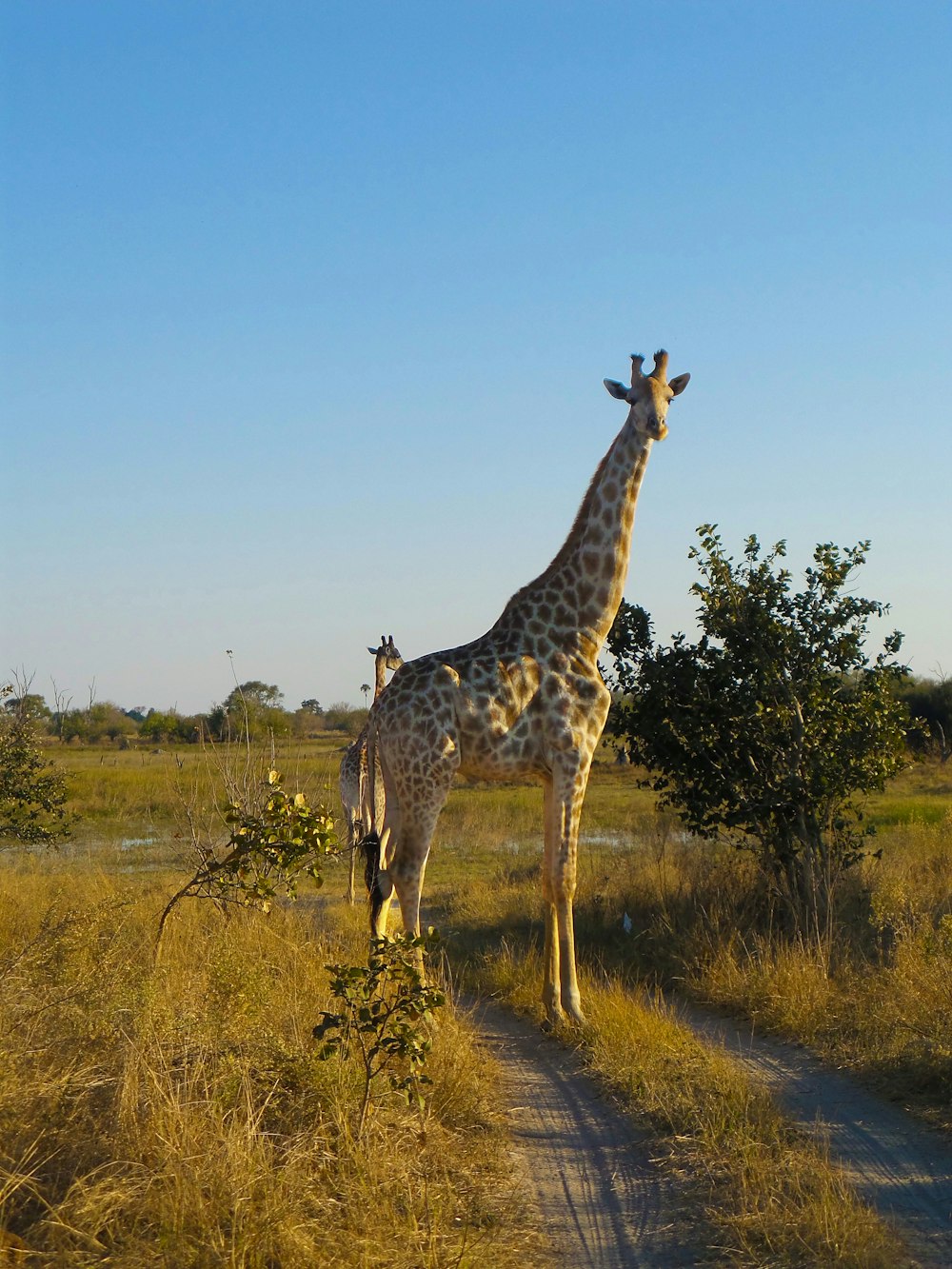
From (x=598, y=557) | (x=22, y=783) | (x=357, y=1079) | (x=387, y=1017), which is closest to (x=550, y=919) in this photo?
(x=598, y=557)

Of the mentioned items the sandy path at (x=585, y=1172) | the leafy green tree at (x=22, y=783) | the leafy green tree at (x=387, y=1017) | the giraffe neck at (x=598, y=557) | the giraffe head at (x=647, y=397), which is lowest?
the sandy path at (x=585, y=1172)

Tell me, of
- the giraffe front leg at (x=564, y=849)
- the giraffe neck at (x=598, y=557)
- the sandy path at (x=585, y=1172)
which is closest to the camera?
the sandy path at (x=585, y=1172)

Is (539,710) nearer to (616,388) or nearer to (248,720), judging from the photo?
(616,388)

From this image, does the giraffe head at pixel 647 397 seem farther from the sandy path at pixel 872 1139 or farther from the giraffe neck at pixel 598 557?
the sandy path at pixel 872 1139

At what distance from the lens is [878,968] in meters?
8.90

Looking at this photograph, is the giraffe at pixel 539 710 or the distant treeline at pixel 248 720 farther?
the distant treeline at pixel 248 720

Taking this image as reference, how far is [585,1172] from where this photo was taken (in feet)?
18.6

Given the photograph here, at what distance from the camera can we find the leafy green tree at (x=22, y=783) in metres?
16.5

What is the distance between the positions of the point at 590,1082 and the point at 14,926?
18.0 ft

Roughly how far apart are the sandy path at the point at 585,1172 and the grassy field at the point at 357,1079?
15 cm

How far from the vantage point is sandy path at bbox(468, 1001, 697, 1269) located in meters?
4.80

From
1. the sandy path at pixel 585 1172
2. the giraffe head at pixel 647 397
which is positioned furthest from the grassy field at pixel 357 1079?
the giraffe head at pixel 647 397

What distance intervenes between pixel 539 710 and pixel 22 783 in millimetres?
10420

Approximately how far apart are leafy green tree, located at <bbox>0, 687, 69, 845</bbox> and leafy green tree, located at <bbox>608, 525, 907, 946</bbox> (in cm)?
916
